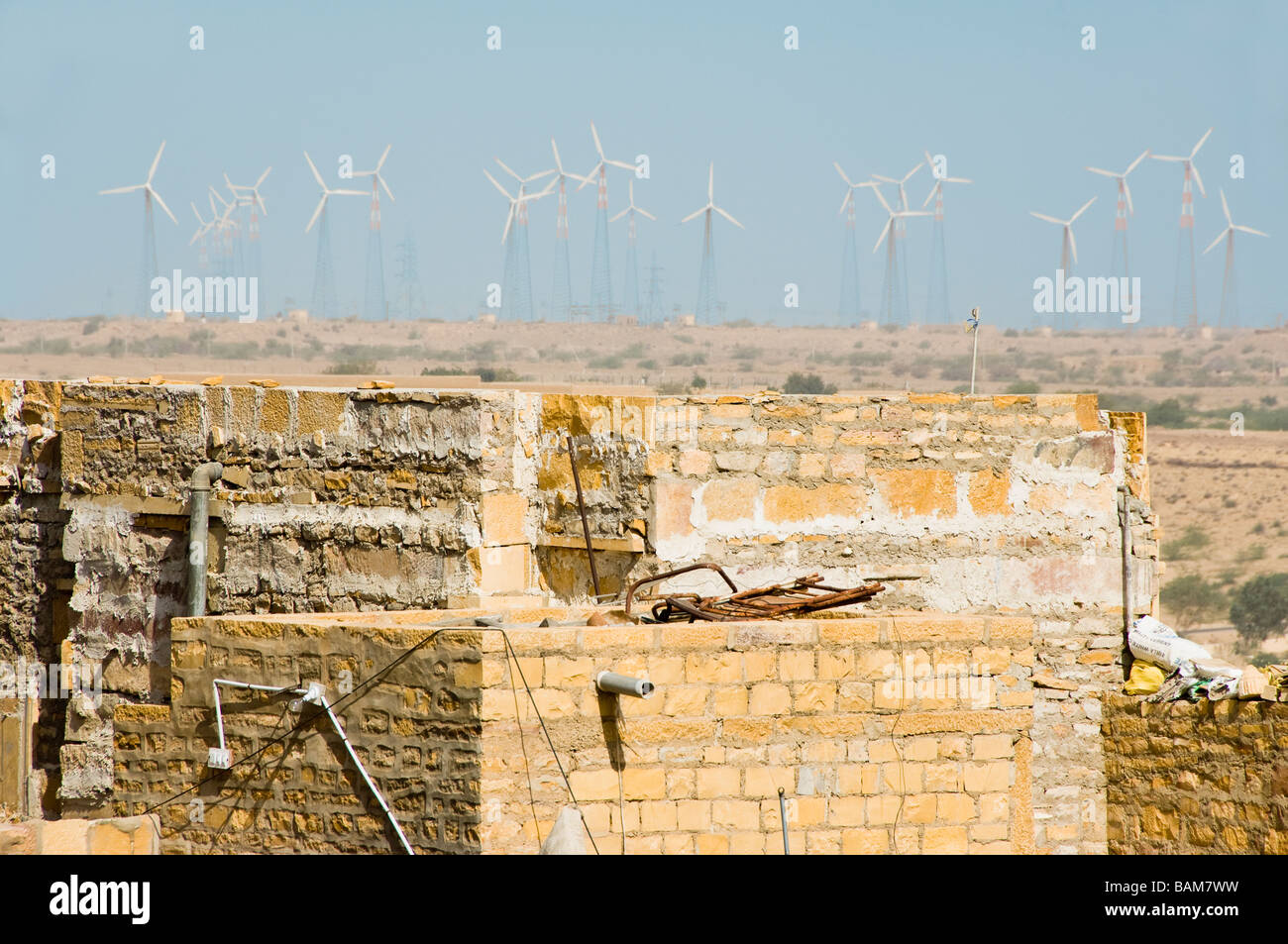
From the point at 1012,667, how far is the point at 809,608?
3.39 feet

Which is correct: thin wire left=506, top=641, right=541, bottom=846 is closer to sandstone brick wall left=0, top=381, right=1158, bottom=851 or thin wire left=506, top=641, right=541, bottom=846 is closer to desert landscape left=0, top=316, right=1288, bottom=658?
sandstone brick wall left=0, top=381, right=1158, bottom=851

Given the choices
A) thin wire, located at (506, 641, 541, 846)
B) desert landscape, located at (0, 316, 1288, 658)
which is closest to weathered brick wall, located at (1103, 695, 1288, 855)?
thin wire, located at (506, 641, 541, 846)

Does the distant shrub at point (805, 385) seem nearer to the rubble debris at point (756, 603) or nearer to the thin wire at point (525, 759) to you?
the rubble debris at point (756, 603)

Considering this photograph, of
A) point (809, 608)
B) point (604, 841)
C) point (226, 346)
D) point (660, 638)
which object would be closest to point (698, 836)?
point (604, 841)

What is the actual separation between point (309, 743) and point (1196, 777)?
552cm

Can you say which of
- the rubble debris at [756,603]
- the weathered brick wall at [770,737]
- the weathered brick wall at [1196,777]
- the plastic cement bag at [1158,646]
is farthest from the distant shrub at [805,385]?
the weathered brick wall at [770,737]

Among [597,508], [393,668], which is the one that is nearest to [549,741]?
[393,668]

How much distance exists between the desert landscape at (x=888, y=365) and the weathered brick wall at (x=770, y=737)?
33.4m

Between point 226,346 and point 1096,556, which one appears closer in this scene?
point 1096,556

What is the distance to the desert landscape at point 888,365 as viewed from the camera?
1964 inches

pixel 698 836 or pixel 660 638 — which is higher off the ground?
pixel 660 638

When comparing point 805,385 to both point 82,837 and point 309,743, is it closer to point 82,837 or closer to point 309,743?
point 309,743
